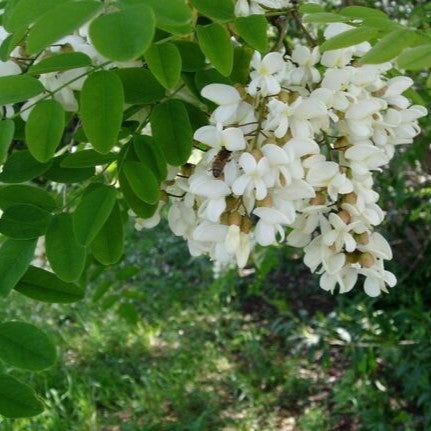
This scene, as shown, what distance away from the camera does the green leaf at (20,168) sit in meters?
0.74

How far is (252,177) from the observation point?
59 cm

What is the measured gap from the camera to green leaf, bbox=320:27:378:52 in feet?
2.04

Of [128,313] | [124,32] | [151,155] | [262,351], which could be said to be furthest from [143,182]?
[262,351]

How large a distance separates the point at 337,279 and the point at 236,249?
134 millimetres

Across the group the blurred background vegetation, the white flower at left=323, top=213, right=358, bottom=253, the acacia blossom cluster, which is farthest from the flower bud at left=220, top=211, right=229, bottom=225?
the blurred background vegetation

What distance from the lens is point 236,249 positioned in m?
0.62

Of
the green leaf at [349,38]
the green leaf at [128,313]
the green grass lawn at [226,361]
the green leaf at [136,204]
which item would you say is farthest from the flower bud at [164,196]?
the green grass lawn at [226,361]

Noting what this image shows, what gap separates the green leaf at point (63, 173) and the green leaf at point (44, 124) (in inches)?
4.4

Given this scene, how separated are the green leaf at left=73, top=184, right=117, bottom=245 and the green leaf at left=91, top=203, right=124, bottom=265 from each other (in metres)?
0.04

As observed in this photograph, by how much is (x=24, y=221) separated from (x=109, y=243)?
94 millimetres

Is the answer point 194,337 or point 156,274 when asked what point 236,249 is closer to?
point 194,337

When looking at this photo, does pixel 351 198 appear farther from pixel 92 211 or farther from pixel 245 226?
pixel 92 211

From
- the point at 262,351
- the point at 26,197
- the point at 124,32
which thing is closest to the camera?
the point at 124,32

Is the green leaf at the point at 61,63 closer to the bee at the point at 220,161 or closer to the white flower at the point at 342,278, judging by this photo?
the bee at the point at 220,161
